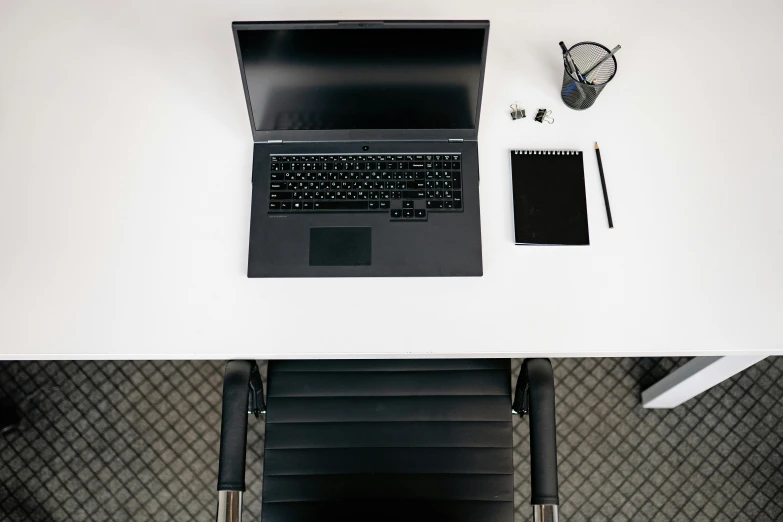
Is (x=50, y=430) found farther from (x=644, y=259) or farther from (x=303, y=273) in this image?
(x=644, y=259)

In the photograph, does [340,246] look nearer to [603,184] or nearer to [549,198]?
[549,198]

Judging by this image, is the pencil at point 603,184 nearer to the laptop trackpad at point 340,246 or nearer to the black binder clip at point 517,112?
the black binder clip at point 517,112

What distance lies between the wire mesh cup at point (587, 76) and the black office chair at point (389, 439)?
49 cm

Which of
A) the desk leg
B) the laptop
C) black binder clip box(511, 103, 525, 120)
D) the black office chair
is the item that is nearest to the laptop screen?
the laptop

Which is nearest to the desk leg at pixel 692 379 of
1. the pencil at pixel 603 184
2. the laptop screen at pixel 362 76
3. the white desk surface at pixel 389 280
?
the white desk surface at pixel 389 280

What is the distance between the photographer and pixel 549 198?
1.10 meters

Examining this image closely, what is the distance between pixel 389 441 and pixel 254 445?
63 centimetres

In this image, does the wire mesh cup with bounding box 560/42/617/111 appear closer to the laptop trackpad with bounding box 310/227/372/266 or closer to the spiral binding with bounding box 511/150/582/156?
the spiral binding with bounding box 511/150/582/156

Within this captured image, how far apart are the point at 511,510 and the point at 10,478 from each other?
1372mm

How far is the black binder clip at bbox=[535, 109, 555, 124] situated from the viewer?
1146 mm

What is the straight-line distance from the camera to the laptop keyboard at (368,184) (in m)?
1.09

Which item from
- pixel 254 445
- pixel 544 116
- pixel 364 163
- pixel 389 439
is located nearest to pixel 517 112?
pixel 544 116

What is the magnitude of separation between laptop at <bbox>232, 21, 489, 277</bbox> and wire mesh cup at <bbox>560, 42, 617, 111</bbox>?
0.65 ft

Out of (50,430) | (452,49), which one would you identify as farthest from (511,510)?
A: (50,430)
